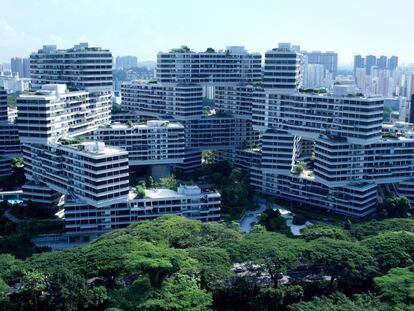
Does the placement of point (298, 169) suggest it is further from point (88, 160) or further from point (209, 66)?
point (88, 160)

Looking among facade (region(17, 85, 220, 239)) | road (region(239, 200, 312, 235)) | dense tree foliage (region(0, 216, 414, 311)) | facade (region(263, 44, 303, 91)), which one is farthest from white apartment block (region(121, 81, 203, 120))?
dense tree foliage (region(0, 216, 414, 311))

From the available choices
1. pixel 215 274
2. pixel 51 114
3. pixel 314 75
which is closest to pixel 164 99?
pixel 51 114

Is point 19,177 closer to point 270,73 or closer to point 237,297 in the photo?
point 270,73

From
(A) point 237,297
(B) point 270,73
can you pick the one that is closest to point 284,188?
(B) point 270,73

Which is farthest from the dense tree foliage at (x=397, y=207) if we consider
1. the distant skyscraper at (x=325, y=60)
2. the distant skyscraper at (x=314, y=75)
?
the distant skyscraper at (x=325, y=60)

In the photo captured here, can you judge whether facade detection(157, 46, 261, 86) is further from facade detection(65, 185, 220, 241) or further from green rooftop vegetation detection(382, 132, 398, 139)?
facade detection(65, 185, 220, 241)

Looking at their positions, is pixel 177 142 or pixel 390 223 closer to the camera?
pixel 390 223
